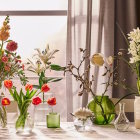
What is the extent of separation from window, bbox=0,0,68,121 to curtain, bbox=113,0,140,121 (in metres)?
0.94

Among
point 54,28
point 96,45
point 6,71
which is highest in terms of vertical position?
point 54,28

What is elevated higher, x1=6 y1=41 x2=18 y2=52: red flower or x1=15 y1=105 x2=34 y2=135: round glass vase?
x1=6 y1=41 x2=18 y2=52: red flower

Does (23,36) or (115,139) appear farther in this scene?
(23,36)

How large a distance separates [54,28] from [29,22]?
12.8 inches

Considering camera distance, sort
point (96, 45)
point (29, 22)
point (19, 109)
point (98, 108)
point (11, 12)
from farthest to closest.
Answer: point (29, 22) < point (11, 12) < point (96, 45) < point (98, 108) < point (19, 109)

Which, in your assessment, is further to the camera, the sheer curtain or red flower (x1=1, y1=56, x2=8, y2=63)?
the sheer curtain

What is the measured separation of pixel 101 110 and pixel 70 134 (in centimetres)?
39

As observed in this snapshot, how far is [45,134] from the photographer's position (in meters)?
1.86

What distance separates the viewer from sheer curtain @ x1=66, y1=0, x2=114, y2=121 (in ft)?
11.5

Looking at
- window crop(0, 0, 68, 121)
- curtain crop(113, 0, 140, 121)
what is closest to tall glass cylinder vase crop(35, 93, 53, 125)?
curtain crop(113, 0, 140, 121)

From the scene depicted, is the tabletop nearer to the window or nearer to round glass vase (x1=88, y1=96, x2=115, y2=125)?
round glass vase (x1=88, y1=96, x2=115, y2=125)

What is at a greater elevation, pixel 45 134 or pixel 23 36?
pixel 23 36

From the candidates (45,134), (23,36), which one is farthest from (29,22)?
(45,134)

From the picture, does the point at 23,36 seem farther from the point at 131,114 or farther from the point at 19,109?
the point at 19,109
